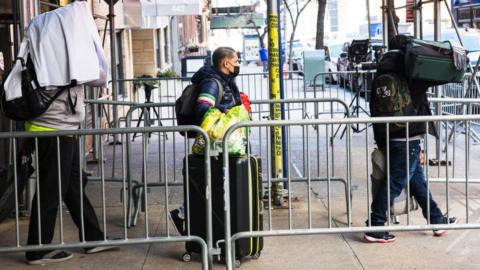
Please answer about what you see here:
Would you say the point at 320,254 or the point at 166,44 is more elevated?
the point at 166,44

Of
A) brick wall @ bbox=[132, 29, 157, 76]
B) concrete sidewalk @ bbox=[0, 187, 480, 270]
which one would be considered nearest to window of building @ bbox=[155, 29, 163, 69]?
brick wall @ bbox=[132, 29, 157, 76]

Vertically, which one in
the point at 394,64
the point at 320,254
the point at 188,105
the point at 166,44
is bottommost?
the point at 320,254

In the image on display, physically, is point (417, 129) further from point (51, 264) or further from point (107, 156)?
A: point (107, 156)

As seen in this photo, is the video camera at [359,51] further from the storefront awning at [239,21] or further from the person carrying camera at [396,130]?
the storefront awning at [239,21]

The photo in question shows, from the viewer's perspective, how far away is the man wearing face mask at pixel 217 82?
5.82 m

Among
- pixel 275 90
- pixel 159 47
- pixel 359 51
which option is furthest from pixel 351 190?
pixel 159 47

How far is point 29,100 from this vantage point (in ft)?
18.7

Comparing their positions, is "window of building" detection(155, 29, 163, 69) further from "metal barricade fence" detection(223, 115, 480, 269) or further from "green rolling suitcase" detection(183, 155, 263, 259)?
"green rolling suitcase" detection(183, 155, 263, 259)

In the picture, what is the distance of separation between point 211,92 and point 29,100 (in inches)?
52.7

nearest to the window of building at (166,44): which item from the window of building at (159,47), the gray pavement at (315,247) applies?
the window of building at (159,47)

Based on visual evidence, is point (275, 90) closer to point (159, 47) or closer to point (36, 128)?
point (36, 128)

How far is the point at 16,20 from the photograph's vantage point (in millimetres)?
7527

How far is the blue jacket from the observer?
19.1 feet

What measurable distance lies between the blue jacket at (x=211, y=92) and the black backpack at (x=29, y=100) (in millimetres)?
945
